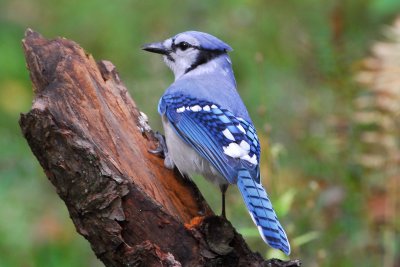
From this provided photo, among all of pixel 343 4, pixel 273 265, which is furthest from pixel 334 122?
pixel 273 265

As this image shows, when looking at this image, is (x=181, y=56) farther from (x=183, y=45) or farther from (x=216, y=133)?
(x=216, y=133)

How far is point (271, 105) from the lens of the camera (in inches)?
199

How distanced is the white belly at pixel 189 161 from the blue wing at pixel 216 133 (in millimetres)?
36

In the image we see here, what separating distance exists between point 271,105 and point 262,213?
7.46ft

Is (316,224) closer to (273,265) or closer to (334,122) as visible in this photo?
(334,122)

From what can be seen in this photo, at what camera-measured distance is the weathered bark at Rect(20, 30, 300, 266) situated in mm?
2711

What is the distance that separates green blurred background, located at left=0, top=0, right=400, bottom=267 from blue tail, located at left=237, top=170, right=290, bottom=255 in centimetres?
38

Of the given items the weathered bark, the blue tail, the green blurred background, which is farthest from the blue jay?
the green blurred background

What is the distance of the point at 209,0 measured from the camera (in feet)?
19.7

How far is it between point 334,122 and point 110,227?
197 centimetres

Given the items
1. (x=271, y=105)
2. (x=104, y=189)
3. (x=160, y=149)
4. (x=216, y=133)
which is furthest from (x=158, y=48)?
(x=271, y=105)

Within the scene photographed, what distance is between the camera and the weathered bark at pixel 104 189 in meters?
2.71

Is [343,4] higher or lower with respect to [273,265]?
higher

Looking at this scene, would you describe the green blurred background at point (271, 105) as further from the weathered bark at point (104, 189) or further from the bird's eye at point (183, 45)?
the weathered bark at point (104, 189)
